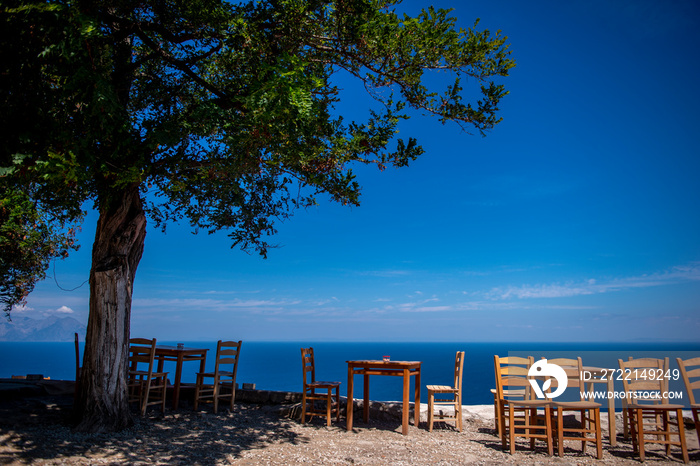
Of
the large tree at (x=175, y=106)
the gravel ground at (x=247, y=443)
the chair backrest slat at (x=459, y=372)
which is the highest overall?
the large tree at (x=175, y=106)

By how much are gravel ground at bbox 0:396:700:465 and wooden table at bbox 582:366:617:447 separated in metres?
0.19

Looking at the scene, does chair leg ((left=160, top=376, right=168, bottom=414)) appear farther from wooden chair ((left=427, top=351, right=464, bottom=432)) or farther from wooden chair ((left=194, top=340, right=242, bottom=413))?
wooden chair ((left=427, top=351, right=464, bottom=432))

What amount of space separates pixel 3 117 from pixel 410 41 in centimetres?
519

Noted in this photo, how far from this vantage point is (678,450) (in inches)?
232

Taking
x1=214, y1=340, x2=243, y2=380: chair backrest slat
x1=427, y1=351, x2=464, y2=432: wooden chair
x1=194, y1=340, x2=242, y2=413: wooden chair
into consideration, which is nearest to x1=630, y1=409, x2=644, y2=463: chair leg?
x1=427, y1=351, x2=464, y2=432: wooden chair

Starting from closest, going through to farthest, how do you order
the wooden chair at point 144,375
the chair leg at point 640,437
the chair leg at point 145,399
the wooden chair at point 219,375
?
1. the chair leg at point 640,437
2. the chair leg at point 145,399
3. the wooden chair at point 144,375
4. the wooden chair at point 219,375

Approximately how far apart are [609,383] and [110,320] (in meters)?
6.67

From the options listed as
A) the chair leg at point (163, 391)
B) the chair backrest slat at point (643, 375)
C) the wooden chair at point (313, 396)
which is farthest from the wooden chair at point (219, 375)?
the chair backrest slat at point (643, 375)

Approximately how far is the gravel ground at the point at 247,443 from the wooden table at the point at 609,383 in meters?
0.19

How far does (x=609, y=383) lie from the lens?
586 cm

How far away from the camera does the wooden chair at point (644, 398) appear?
5359mm

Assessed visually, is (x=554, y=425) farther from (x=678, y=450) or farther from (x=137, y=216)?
(x=137, y=216)

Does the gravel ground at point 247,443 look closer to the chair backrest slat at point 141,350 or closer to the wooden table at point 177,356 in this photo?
the wooden table at point 177,356

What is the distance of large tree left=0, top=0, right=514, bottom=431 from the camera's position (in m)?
5.19
